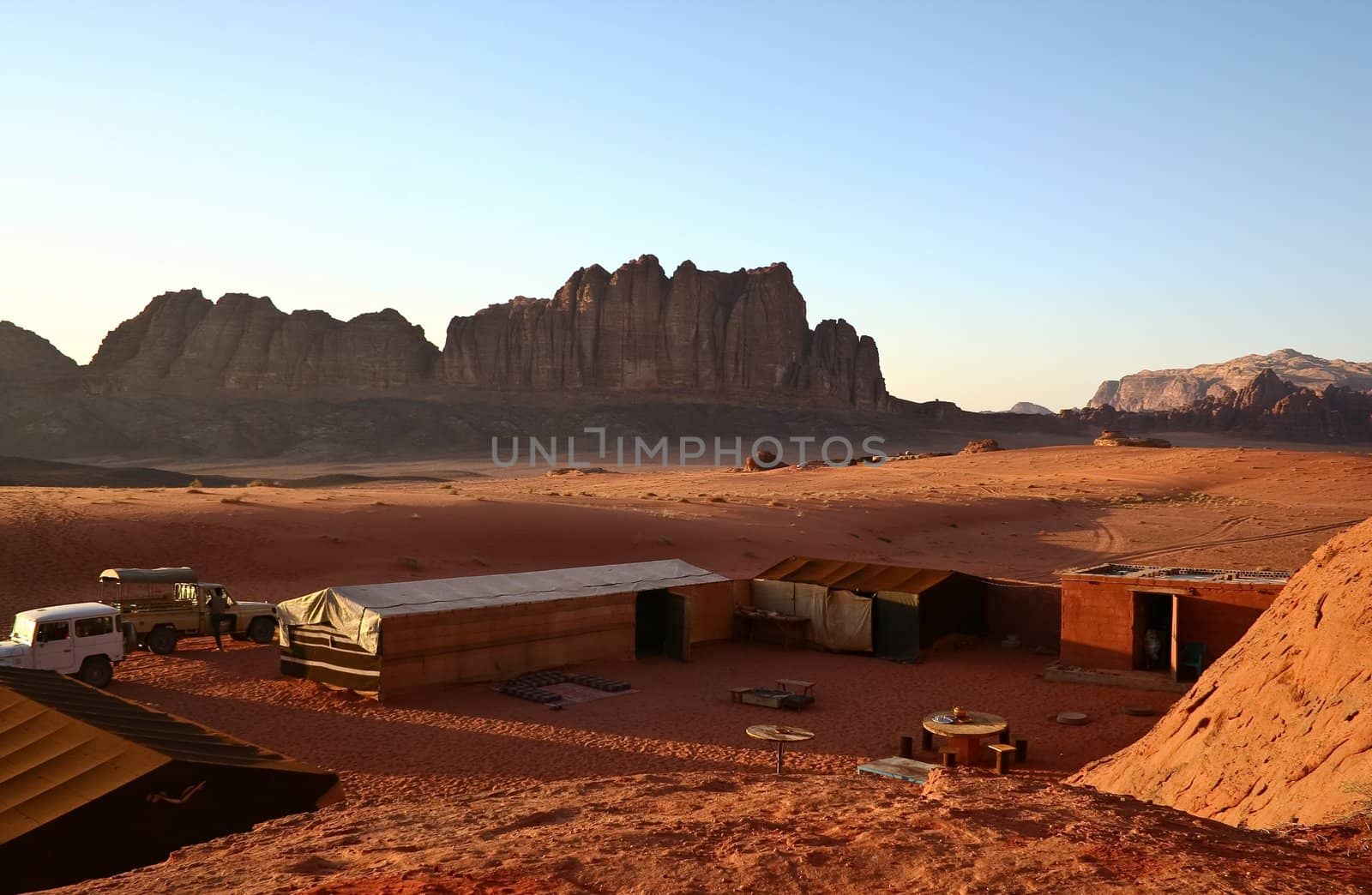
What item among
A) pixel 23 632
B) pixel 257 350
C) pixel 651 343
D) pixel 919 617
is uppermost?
pixel 651 343

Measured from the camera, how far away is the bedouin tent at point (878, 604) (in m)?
22.6

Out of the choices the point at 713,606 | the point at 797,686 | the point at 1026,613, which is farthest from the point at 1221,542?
the point at 797,686

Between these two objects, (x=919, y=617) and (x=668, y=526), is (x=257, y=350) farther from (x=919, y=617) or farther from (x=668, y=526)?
(x=919, y=617)

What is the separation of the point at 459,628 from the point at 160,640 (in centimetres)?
770

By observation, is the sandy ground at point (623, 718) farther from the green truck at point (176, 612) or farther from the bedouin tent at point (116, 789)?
the bedouin tent at point (116, 789)

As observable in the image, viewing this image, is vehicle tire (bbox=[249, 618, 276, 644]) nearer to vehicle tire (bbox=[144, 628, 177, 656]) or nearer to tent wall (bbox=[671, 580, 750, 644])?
vehicle tire (bbox=[144, 628, 177, 656])

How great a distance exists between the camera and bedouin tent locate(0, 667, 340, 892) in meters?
7.68

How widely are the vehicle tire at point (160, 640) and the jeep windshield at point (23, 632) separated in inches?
144

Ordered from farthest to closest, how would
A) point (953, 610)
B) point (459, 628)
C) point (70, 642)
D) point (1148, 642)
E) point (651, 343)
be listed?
1. point (651, 343)
2. point (953, 610)
3. point (1148, 642)
4. point (459, 628)
5. point (70, 642)

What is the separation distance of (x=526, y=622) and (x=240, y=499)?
22.4 m

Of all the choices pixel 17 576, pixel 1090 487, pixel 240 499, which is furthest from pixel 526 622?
pixel 1090 487

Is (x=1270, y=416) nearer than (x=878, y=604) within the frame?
No

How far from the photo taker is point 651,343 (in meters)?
138

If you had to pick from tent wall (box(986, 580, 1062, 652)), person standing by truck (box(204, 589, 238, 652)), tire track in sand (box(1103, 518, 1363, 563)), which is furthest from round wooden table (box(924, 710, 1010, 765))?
tire track in sand (box(1103, 518, 1363, 563))
